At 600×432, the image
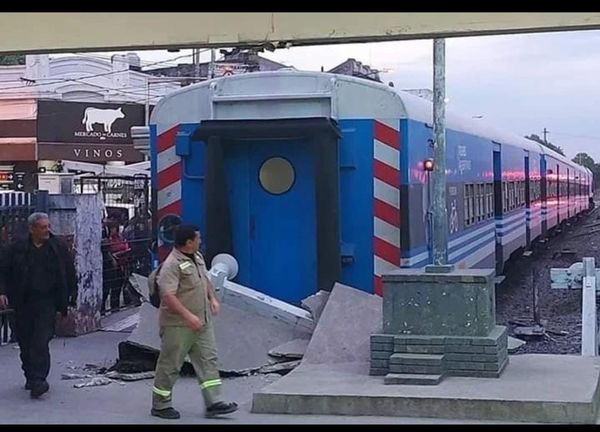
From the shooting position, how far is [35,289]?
8.68m

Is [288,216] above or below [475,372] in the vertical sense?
above

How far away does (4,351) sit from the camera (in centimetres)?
1095

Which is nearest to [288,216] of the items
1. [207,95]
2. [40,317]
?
[207,95]

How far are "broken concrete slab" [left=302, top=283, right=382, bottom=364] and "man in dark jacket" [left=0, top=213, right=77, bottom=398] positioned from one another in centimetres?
222

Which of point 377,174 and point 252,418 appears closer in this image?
point 252,418

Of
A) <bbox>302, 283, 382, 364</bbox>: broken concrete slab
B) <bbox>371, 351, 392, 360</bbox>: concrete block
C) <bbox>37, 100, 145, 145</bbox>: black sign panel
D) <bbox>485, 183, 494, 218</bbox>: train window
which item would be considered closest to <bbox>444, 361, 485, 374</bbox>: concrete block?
<bbox>371, 351, 392, 360</bbox>: concrete block

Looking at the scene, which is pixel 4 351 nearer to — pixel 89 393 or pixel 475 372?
pixel 89 393

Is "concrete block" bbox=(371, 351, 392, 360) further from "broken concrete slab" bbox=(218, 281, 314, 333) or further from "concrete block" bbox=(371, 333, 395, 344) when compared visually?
"broken concrete slab" bbox=(218, 281, 314, 333)

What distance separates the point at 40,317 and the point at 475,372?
369 cm

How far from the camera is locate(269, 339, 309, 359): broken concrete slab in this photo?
9203 mm

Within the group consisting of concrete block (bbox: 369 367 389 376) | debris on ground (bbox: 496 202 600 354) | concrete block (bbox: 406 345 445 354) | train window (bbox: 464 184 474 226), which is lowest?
debris on ground (bbox: 496 202 600 354)

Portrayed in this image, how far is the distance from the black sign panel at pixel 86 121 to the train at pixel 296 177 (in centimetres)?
2105

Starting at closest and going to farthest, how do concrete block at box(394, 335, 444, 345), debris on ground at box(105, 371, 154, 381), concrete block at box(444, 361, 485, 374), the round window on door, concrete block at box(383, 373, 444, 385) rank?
concrete block at box(383, 373, 444, 385)
concrete block at box(444, 361, 485, 374)
concrete block at box(394, 335, 444, 345)
debris on ground at box(105, 371, 154, 381)
the round window on door

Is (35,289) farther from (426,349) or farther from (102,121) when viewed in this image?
(102,121)
